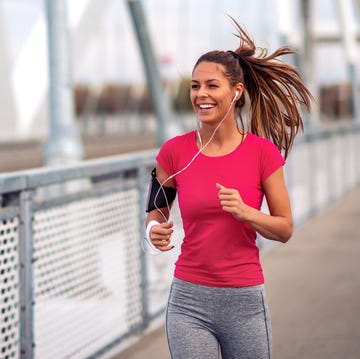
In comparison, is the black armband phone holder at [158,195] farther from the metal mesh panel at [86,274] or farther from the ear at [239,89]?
the metal mesh panel at [86,274]

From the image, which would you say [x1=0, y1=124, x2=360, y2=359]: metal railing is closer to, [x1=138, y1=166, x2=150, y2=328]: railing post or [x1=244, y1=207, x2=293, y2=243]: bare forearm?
[x1=138, y1=166, x2=150, y2=328]: railing post

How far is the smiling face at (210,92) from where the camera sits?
3109 mm

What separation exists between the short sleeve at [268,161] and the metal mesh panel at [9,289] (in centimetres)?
162

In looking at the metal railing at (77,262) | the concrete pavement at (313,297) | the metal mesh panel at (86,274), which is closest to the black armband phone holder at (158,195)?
the metal railing at (77,262)

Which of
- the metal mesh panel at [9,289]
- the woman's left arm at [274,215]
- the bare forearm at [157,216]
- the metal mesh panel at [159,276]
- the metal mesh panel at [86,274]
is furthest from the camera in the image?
the metal mesh panel at [159,276]

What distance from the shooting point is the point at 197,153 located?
10.2ft

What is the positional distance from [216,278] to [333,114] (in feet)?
354

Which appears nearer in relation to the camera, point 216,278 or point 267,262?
point 216,278

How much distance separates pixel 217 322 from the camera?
10.2 ft

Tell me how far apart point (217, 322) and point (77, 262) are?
7.14ft

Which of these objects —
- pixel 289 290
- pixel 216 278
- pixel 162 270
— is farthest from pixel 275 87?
pixel 289 290

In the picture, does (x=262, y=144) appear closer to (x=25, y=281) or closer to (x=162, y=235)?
(x=162, y=235)

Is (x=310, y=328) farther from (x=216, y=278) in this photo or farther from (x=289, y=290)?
(x=216, y=278)

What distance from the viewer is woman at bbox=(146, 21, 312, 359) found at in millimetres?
3068
